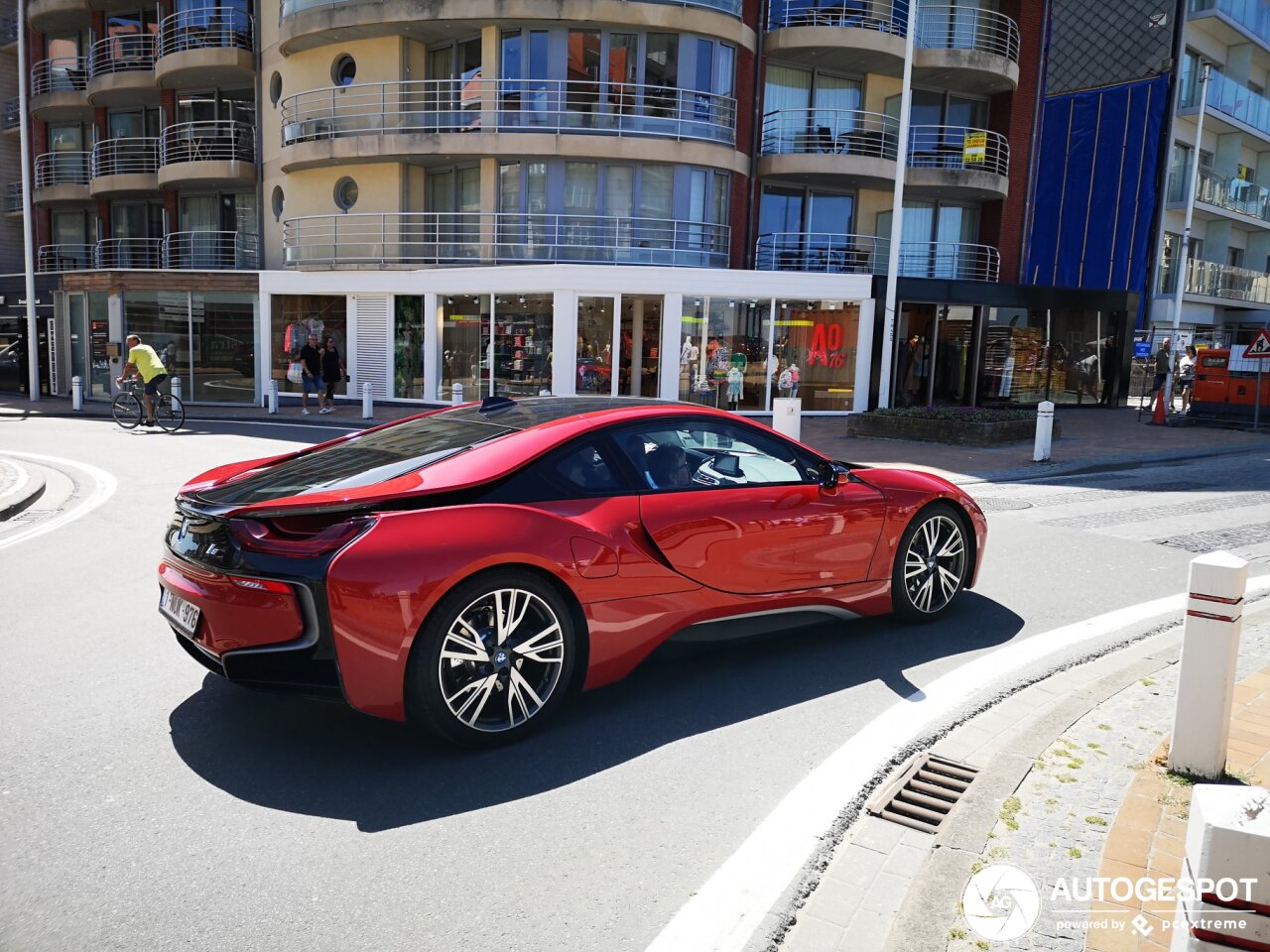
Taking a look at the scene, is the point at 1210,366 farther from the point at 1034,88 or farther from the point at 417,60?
the point at 417,60

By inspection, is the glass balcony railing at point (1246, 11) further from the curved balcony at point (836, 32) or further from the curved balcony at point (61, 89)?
the curved balcony at point (61, 89)

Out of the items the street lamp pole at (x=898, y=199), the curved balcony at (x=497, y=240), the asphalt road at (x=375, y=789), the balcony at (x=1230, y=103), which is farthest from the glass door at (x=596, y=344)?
the balcony at (x=1230, y=103)

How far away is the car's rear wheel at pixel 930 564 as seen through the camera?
558 centimetres

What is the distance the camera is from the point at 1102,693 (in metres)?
4.62

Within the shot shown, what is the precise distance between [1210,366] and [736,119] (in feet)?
41.6

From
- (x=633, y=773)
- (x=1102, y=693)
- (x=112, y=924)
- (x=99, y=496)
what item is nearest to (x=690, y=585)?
(x=633, y=773)

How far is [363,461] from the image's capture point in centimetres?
448

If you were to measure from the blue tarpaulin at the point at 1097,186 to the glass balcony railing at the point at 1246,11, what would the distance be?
735 centimetres

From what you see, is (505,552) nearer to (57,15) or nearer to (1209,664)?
(1209,664)

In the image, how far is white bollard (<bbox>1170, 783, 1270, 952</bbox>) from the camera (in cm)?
194

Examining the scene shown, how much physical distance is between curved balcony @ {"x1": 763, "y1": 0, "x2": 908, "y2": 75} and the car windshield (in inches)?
886

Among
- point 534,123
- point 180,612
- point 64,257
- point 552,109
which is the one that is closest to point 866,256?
point 552,109

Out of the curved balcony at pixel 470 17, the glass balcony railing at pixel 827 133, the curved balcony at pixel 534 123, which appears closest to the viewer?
the curved balcony at pixel 470 17

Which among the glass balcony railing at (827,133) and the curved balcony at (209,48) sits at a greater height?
the curved balcony at (209,48)
